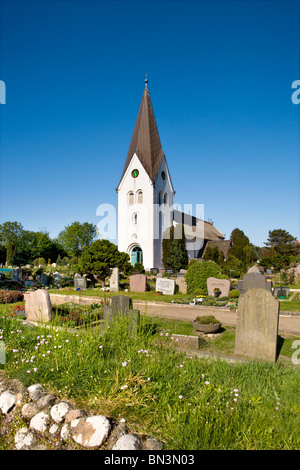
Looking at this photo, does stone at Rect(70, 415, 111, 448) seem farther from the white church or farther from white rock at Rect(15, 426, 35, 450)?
the white church

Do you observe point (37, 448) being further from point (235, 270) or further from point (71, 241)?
point (71, 241)

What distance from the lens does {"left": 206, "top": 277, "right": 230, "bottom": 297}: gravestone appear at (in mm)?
14273

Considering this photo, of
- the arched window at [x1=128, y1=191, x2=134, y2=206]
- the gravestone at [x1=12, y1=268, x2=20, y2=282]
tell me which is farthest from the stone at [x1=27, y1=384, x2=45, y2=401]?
the arched window at [x1=128, y1=191, x2=134, y2=206]

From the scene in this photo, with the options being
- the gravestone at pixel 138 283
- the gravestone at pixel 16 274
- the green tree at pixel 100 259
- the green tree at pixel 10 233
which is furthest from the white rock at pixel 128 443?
the green tree at pixel 10 233

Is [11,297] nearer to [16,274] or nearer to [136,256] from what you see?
[16,274]

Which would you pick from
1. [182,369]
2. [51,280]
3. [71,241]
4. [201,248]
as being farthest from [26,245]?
[182,369]

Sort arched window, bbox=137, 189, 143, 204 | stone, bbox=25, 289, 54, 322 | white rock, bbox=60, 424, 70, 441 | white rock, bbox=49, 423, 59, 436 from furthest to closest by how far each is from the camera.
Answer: arched window, bbox=137, 189, 143, 204 → stone, bbox=25, 289, 54, 322 → white rock, bbox=49, 423, 59, 436 → white rock, bbox=60, 424, 70, 441

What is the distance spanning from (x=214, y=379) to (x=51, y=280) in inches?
761

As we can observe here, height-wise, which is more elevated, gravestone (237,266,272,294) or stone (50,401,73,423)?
gravestone (237,266,272,294)

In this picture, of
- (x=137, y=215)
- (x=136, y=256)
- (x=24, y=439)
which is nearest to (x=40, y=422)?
(x=24, y=439)

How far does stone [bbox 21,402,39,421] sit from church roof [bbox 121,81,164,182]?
102ft

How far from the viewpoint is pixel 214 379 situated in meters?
4.03

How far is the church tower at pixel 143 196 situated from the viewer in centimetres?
3359

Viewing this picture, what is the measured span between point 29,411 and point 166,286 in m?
13.3
